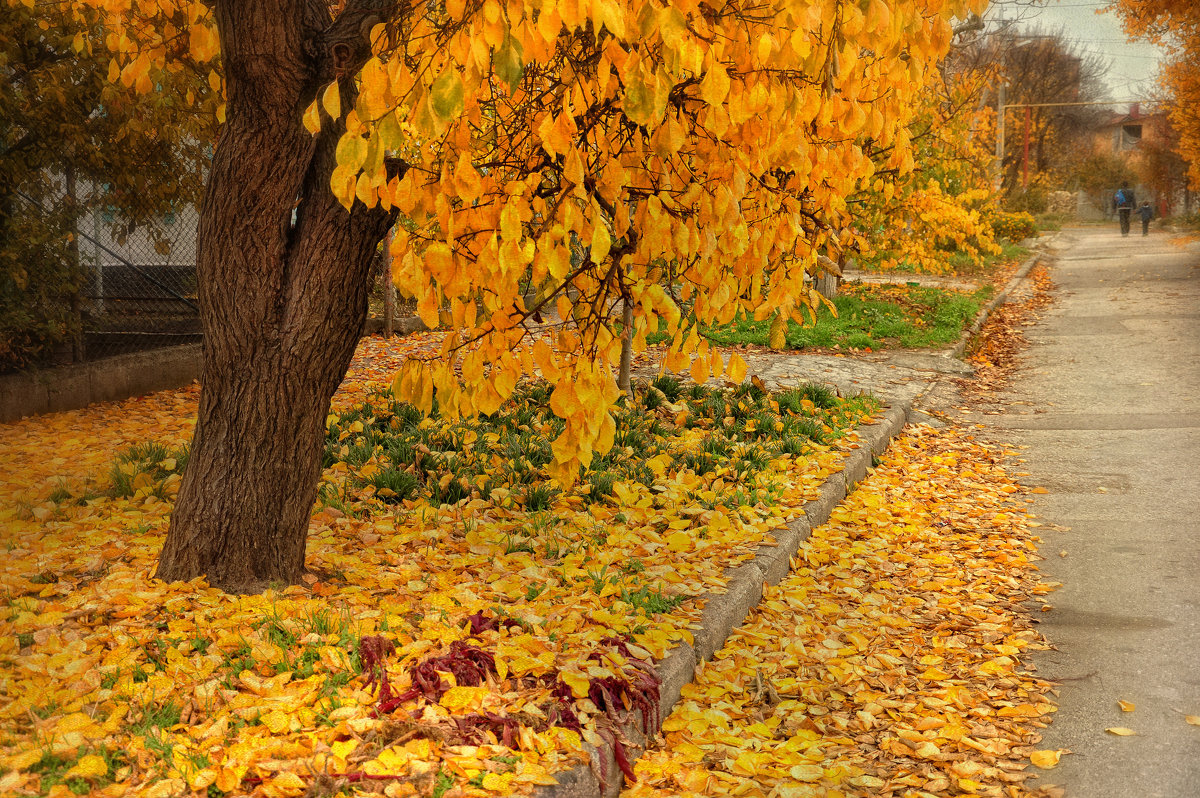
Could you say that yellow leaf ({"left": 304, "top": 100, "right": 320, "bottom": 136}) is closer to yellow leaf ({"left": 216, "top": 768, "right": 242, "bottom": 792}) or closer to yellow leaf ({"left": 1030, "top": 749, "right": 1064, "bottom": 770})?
yellow leaf ({"left": 216, "top": 768, "right": 242, "bottom": 792})

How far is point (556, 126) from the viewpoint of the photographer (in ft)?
8.90

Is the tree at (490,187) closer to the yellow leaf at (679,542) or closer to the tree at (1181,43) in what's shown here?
the yellow leaf at (679,542)

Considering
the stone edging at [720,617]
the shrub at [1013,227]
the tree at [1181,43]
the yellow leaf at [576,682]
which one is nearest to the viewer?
the stone edging at [720,617]

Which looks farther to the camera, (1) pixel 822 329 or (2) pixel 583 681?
(1) pixel 822 329

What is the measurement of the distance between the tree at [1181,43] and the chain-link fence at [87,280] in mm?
16975

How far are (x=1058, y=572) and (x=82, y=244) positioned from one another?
8.04 meters

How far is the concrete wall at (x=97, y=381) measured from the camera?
762 centimetres

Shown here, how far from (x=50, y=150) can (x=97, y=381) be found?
6.33ft

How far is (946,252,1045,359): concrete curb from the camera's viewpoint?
11.9 metres

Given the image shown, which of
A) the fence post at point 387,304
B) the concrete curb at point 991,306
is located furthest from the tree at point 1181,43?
the fence post at point 387,304

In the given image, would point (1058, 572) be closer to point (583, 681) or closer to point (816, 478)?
point (816, 478)

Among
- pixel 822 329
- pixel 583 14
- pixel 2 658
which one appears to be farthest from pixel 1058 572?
pixel 822 329

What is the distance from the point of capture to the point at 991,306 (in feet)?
52.1

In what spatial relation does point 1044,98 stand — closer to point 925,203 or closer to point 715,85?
point 925,203
